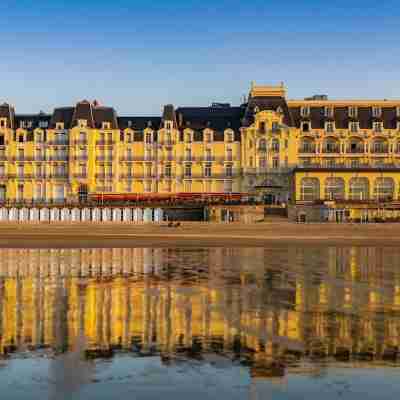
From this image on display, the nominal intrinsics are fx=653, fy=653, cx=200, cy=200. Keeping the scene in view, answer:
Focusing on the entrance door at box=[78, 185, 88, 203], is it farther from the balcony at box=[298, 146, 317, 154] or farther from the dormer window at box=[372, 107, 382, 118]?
the dormer window at box=[372, 107, 382, 118]

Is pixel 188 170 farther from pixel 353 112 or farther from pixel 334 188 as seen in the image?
pixel 353 112

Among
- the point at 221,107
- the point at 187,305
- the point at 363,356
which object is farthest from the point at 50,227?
the point at 363,356

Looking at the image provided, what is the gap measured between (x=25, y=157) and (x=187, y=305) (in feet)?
260

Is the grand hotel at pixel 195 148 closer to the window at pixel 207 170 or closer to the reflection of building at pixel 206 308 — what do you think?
the window at pixel 207 170

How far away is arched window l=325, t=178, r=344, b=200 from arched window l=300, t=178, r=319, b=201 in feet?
4.45

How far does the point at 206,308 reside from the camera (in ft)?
70.9

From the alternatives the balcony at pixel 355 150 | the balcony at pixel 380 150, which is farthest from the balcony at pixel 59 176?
the balcony at pixel 380 150

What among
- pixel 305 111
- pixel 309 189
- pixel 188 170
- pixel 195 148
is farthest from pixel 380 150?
pixel 188 170

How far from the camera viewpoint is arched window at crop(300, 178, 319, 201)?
8925cm

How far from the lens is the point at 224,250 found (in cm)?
4950

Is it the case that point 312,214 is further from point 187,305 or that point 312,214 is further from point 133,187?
point 187,305

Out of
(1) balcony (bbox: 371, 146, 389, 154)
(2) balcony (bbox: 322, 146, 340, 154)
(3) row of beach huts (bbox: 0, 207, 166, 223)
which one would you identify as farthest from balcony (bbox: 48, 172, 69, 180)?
(1) balcony (bbox: 371, 146, 389, 154)

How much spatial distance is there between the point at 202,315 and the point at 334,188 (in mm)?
71252

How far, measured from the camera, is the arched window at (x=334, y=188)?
291 feet
